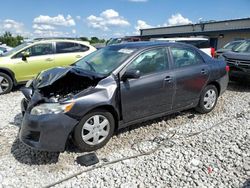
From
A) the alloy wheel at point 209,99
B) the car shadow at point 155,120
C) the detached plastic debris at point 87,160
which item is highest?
the alloy wheel at point 209,99

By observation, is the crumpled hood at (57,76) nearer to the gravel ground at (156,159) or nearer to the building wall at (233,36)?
the gravel ground at (156,159)

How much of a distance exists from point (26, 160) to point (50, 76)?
1.32m

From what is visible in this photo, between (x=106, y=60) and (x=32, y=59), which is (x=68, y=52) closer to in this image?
(x=32, y=59)

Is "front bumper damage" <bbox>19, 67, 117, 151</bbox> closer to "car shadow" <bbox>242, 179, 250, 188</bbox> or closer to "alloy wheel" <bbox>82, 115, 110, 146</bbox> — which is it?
"alloy wheel" <bbox>82, 115, 110, 146</bbox>

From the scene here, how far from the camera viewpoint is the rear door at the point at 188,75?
484 centimetres

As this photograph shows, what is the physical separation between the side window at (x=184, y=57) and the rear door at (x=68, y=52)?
451 centimetres

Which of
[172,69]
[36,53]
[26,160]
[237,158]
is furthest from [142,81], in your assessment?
[36,53]

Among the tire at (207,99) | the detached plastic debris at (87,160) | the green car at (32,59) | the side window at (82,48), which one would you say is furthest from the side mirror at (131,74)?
the side window at (82,48)

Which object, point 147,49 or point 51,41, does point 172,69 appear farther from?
point 51,41

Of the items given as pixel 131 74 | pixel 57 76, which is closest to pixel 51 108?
pixel 57 76

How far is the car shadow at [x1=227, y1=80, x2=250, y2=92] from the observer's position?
809cm

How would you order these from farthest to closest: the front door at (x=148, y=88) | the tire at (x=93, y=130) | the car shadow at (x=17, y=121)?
the car shadow at (x=17, y=121), the front door at (x=148, y=88), the tire at (x=93, y=130)

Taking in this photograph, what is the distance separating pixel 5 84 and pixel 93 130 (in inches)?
193

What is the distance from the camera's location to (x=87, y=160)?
3680 millimetres
